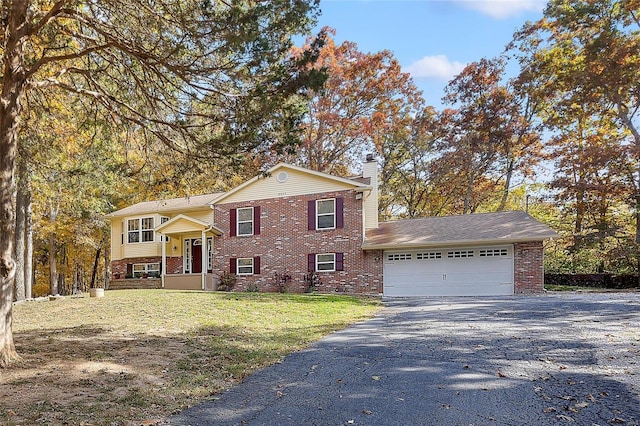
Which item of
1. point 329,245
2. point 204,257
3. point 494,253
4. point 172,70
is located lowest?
point 204,257

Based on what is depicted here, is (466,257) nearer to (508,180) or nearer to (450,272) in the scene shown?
(450,272)

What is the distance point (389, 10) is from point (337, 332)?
7.77 meters

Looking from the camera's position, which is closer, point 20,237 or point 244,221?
point 20,237

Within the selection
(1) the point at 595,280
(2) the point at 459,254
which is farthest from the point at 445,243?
(1) the point at 595,280

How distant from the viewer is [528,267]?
1520 cm

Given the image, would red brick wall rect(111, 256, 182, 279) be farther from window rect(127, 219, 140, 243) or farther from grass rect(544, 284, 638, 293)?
grass rect(544, 284, 638, 293)

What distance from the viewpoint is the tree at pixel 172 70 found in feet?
17.6

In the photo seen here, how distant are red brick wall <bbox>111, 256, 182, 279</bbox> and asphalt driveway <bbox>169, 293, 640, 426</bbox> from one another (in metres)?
14.5

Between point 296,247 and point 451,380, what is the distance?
44.0ft

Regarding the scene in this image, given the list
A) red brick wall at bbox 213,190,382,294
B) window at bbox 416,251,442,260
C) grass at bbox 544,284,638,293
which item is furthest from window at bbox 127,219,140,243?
grass at bbox 544,284,638,293

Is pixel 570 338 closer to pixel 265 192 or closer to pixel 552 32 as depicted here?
pixel 265 192

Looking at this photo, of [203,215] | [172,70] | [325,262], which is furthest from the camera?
[203,215]

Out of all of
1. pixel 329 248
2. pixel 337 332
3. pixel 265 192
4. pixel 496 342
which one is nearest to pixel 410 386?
pixel 496 342

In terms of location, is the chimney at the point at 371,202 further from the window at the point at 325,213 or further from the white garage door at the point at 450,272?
the white garage door at the point at 450,272
